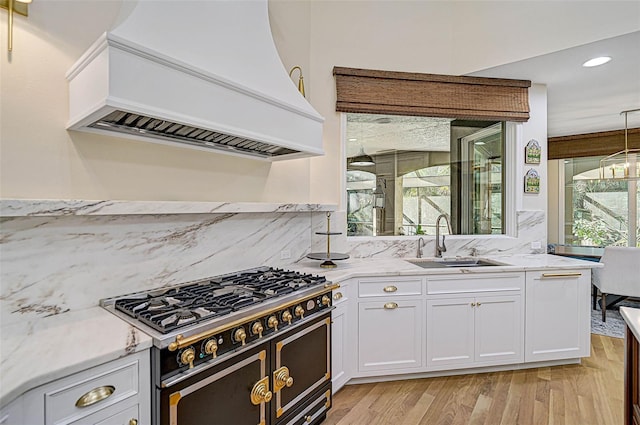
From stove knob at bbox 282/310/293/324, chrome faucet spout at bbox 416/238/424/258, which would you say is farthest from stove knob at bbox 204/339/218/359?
chrome faucet spout at bbox 416/238/424/258

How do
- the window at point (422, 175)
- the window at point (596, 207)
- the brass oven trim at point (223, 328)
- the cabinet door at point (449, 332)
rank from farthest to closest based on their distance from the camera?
1. the window at point (596, 207)
2. the window at point (422, 175)
3. the cabinet door at point (449, 332)
4. the brass oven trim at point (223, 328)

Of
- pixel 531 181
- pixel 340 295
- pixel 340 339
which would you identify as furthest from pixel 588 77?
pixel 340 339

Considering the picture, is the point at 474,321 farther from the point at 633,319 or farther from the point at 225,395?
the point at 225,395

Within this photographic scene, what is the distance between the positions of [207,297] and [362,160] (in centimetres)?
208

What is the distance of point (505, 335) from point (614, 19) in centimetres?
245

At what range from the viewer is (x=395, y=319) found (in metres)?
2.53

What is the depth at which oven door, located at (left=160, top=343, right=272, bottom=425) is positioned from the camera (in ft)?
4.21

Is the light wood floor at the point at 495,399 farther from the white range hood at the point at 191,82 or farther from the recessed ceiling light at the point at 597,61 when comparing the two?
the recessed ceiling light at the point at 597,61

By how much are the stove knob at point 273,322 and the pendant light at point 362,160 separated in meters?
1.91

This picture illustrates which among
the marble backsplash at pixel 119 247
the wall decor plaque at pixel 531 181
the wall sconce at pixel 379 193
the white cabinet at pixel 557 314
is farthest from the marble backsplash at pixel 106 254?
the wall decor plaque at pixel 531 181

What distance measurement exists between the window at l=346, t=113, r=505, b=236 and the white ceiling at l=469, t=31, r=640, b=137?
0.59m

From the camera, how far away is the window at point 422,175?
3271 mm

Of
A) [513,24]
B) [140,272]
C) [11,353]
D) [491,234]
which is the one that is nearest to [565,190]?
[491,234]

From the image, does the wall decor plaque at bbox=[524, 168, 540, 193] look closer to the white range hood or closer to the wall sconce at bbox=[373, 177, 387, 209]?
the wall sconce at bbox=[373, 177, 387, 209]
